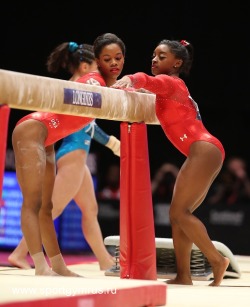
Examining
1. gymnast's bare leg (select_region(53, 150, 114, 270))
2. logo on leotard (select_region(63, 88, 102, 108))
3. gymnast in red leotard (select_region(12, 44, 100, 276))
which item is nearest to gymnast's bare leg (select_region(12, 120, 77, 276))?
gymnast in red leotard (select_region(12, 44, 100, 276))

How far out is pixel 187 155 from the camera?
13.5 feet

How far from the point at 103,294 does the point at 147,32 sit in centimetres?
697

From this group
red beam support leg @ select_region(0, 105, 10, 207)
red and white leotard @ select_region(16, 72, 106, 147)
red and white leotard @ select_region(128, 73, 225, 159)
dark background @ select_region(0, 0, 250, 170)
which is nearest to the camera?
red beam support leg @ select_region(0, 105, 10, 207)

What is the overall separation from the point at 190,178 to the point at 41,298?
5.68 feet

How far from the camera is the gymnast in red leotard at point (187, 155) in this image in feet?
13.1

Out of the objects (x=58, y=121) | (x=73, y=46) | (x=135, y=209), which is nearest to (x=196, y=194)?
(x=135, y=209)

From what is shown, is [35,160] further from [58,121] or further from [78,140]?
[78,140]

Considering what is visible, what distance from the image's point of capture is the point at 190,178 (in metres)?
4.00

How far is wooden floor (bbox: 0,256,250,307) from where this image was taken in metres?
2.49

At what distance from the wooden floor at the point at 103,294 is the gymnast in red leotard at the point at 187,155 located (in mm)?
334

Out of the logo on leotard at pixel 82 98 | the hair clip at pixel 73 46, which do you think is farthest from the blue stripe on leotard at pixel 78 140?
the logo on leotard at pixel 82 98

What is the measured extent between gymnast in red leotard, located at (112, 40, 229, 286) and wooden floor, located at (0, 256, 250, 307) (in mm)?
334

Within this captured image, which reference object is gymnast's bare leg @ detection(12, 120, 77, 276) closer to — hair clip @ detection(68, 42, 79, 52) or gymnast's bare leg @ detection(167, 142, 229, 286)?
gymnast's bare leg @ detection(167, 142, 229, 286)

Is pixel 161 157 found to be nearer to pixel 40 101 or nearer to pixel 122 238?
pixel 122 238
